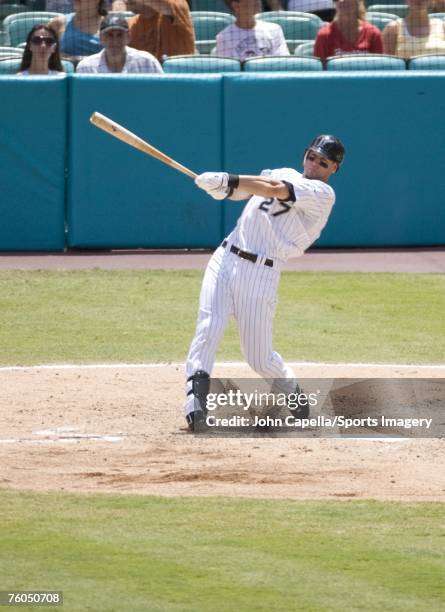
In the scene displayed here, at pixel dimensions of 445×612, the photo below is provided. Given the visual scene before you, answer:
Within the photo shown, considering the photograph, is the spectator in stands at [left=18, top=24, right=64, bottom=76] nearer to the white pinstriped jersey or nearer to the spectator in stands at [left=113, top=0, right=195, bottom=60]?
the spectator in stands at [left=113, top=0, right=195, bottom=60]

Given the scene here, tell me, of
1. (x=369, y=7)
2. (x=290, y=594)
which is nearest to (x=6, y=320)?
(x=290, y=594)

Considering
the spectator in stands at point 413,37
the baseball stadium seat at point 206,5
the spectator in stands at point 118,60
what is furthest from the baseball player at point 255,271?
the baseball stadium seat at point 206,5

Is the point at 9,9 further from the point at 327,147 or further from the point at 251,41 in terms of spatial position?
the point at 327,147

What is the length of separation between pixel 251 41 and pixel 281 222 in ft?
24.3

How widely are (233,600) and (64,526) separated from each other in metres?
1.12

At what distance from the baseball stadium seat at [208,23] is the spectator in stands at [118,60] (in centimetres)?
172

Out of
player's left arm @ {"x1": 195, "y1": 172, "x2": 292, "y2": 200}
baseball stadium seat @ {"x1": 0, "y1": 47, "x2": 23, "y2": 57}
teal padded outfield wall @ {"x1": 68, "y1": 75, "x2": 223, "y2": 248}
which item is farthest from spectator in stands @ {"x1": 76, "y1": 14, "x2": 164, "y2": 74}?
player's left arm @ {"x1": 195, "y1": 172, "x2": 292, "y2": 200}

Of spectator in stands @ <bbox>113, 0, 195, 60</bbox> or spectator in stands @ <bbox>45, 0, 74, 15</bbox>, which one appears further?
spectator in stands @ <bbox>45, 0, 74, 15</bbox>

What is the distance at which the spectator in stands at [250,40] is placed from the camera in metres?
14.2

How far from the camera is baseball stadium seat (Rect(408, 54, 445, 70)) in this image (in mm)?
14039

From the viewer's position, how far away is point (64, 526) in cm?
545

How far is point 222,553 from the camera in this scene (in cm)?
512

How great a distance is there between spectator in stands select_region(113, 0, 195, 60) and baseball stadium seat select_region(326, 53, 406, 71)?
62.2 inches

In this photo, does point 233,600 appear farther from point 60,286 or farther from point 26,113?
point 26,113
